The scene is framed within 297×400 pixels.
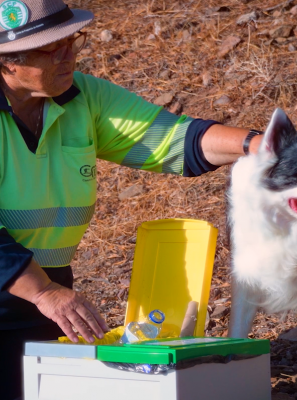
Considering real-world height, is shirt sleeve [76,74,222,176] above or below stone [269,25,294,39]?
below

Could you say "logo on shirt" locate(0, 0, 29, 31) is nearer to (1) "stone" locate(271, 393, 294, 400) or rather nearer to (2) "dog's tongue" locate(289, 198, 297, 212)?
(2) "dog's tongue" locate(289, 198, 297, 212)

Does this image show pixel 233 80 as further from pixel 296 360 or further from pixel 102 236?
pixel 296 360

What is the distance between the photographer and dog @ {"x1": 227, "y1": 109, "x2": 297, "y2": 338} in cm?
256

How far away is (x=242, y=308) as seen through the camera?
341 cm

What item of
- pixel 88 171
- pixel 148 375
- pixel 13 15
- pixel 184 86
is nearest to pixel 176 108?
pixel 184 86

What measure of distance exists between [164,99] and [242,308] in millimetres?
3110

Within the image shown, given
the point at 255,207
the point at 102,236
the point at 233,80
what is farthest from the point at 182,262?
the point at 233,80

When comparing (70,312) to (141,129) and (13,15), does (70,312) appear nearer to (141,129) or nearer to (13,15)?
(141,129)

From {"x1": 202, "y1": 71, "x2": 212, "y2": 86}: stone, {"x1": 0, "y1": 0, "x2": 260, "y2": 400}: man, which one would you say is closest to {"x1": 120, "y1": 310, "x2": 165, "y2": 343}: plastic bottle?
{"x1": 0, "y1": 0, "x2": 260, "y2": 400}: man

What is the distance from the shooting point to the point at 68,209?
293cm

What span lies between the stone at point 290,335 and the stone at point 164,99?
113 inches

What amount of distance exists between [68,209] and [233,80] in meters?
3.50

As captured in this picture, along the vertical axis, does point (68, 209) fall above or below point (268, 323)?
above

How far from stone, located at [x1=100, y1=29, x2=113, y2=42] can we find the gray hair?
4.61 meters
